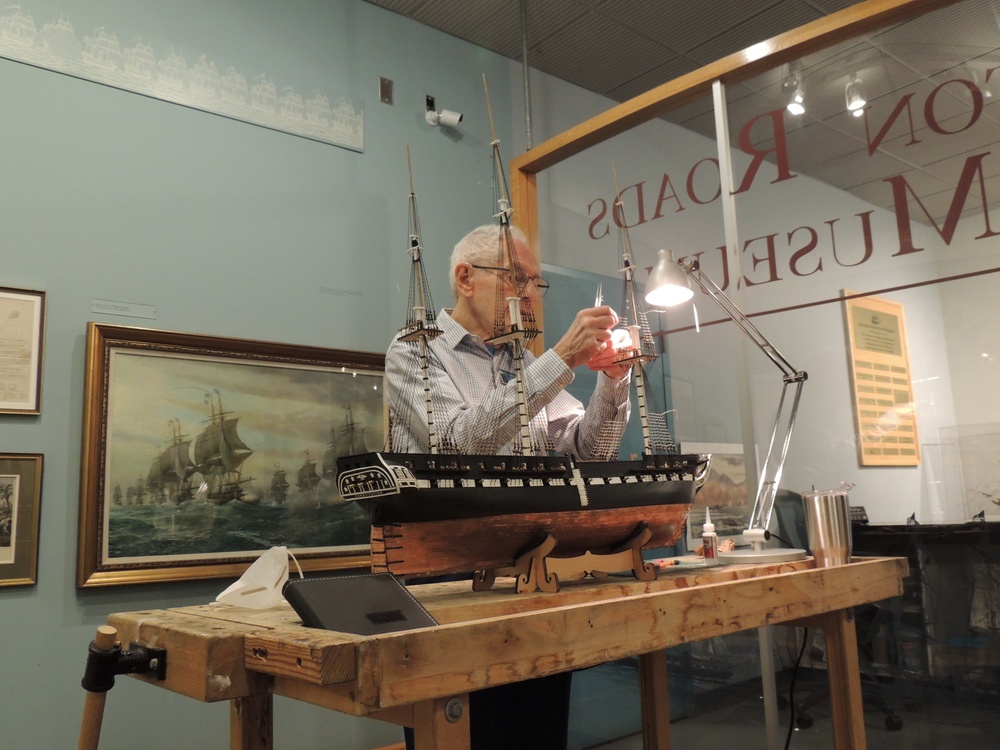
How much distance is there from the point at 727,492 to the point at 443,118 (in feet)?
6.25

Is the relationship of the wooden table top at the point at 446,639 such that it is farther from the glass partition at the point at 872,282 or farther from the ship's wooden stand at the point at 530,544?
the glass partition at the point at 872,282

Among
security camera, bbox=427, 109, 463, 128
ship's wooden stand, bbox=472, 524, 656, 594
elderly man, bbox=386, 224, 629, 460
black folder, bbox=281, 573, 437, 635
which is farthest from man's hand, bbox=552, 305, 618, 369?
security camera, bbox=427, 109, 463, 128

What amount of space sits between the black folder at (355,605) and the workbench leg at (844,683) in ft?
3.67

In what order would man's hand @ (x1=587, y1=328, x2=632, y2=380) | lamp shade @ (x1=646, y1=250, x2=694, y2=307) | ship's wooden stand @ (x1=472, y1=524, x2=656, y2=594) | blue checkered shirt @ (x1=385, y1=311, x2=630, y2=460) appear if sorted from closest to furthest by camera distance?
ship's wooden stand @ (x1=472, y1=524, x2=656, y2=594) → blue checkered shirt @ (x1=385, y1=311, x2=630, y2=460) → man's hand @ (x1=587, y1=328, x2=632, y2=380) → lamp shade @ (x1=646, y1=250, x2=694, y2=307)

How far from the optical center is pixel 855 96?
2459 millimetres

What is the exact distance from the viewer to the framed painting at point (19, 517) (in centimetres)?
224

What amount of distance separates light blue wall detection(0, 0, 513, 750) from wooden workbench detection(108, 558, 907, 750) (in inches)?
48.4

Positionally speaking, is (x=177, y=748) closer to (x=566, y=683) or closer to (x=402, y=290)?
(x=566, y=683)

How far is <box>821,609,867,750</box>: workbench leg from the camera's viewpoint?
5.82 feet

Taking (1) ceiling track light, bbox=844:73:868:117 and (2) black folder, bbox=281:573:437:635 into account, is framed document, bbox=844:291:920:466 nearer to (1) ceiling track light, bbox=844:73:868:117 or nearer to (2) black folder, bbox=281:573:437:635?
(1) ceiling track light, bbox=844:73:868:117

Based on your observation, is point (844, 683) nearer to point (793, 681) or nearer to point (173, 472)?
point (793, 681)

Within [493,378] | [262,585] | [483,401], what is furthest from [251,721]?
[493,378]

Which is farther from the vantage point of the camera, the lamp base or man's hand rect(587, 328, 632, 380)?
the lamp base

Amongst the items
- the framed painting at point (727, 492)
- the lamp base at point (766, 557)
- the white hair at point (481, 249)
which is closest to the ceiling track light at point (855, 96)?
the framed painting at point (727, 492)
